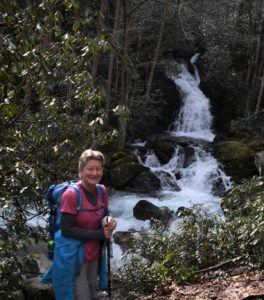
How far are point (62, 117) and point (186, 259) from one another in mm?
2643

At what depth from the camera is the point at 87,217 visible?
11.2ft

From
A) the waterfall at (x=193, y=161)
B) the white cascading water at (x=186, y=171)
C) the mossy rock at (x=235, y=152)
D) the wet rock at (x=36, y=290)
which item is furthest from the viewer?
the mossy rock at (x=235, y=152)

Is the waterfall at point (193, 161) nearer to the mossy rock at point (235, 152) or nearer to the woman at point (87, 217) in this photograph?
the mossy rock at point (235, 152)

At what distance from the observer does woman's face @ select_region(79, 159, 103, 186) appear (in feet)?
11.3

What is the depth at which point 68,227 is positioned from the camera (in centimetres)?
335

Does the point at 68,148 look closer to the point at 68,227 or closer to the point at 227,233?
the point at 68,227

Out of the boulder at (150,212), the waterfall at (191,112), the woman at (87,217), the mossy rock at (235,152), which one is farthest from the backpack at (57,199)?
the waterfall at (191,112)

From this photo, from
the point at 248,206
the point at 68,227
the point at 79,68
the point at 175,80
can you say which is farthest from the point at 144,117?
the point at 68,227

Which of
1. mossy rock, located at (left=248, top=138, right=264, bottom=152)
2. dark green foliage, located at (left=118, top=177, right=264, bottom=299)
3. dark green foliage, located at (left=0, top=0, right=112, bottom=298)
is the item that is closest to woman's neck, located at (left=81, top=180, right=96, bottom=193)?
dark green foliage, located at (left=0, top=0, right=112, bottom=298)

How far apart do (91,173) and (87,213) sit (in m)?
0.31

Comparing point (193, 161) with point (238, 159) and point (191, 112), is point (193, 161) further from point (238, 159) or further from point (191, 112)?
point (191, 112)

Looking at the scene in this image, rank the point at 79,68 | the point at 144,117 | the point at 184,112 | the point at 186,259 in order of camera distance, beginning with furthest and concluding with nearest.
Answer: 1. the point at 184,112
2. the point at 144,117
3. the point at 186,259
4. the point at 79,68

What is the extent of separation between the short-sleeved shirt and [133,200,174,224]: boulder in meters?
7.61

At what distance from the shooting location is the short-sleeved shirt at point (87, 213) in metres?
3.34
